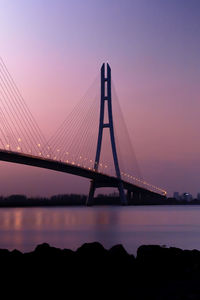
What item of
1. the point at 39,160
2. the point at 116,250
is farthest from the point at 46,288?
the point at 39,160

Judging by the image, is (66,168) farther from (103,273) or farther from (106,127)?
(103,273)

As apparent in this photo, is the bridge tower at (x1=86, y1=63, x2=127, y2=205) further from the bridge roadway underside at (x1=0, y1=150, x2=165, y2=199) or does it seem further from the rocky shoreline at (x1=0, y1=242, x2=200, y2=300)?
the rocky shoreline at (x1=0, y1=242, x2=200, y2=300)

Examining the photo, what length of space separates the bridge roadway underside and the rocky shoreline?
24861mm

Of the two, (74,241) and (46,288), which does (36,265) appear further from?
(74,241)

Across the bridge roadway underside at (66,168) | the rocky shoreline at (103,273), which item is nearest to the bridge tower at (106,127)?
the bridge roadway underside at (66,168)

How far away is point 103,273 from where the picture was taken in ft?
26.8

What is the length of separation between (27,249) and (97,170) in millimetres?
26115

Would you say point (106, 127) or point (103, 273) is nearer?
point (103, 273)

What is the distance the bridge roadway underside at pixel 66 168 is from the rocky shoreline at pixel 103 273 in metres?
24.9

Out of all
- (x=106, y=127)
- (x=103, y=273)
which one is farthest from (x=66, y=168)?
(x=103, y=273)

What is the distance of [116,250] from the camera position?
9.13 meters

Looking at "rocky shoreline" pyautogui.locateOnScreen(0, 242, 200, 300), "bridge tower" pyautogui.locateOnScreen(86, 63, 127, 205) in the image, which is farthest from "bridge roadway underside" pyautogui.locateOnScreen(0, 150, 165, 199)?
"rocky shoreline" pyautogui.locateOnScreen(0, 242, 200, 300)

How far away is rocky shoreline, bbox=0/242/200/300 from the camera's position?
7.10m

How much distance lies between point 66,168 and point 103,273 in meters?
31.0
